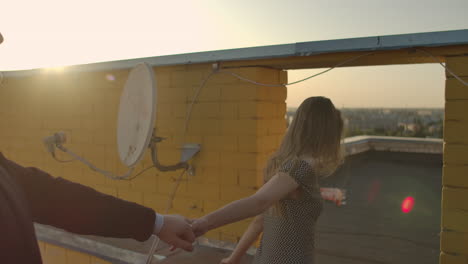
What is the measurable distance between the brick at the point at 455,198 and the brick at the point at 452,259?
33 centimetres

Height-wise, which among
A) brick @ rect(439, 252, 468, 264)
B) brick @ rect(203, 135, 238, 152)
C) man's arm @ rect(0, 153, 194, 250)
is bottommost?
brick @ rect(439, 252, 468, 264)

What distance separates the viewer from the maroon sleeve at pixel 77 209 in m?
1.61

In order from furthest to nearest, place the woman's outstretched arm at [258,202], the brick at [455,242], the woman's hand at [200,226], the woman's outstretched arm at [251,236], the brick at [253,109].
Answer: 1. the brick at [253,109]
2. the brick at [455,242]
3. the woman's outstretched arm at [251,236]
4. the woman's hand at [200,226]
5. the woman's outstretched arm at [258,202]

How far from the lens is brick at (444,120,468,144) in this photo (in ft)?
9.13

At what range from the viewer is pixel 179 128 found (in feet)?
12.7

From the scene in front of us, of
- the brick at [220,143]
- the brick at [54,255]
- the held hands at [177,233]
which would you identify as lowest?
the brick at [54,255]

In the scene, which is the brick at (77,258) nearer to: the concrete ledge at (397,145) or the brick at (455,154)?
the brick at (455,154)

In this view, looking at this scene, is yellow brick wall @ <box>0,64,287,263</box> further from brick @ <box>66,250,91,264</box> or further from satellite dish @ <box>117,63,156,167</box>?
brick @ <box>66,250,91,264</box>

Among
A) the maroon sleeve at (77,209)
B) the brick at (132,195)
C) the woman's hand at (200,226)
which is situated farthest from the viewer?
the brick at (132,195)

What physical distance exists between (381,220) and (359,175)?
135 inches

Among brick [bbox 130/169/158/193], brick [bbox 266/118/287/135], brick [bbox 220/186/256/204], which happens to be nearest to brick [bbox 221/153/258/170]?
brick [bbox 220/186/256/204]

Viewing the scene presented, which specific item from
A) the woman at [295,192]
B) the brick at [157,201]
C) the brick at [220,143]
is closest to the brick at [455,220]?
the woman at [295,192]

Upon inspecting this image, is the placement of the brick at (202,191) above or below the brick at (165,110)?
below

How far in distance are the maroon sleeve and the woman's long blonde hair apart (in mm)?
656
